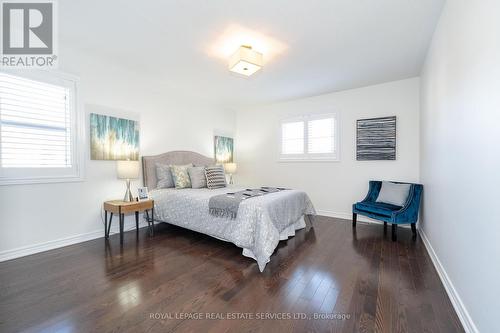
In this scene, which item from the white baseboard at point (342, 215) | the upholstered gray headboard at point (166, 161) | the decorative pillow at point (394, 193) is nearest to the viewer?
the decorative pillow at point (394, 193)

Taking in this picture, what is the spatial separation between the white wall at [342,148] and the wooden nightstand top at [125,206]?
117 inches

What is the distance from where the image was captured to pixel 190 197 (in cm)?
324

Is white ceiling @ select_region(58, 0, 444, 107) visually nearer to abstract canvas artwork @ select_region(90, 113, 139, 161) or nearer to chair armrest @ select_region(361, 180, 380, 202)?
abstract canvas artwork @ select_region(90, 113, 139, 161)

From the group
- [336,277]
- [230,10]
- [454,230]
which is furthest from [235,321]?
[230,10]

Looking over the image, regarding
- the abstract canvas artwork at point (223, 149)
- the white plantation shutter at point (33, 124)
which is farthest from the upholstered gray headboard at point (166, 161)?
the white plantation shutter at point (33, 124)

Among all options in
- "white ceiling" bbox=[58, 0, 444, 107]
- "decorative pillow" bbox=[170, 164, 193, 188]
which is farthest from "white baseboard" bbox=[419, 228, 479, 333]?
"decorative pillow" bbox=[170, 164, 193, 188]

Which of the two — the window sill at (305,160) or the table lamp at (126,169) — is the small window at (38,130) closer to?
the table lamp at (126,169)

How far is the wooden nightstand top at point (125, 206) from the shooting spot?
3.04 m

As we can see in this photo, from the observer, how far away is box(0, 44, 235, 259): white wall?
2586 millimetres

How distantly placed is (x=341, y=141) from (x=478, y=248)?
3.32m

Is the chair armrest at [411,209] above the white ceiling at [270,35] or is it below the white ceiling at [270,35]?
below

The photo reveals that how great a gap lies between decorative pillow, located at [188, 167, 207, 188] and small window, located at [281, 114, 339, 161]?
6.87 ft

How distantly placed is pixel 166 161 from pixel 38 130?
1.78 metres

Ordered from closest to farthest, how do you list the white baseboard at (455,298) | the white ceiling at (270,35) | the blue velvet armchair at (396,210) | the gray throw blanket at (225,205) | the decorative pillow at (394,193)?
the white baseboard at (455,298) < the white ceiling at (270,35) < the gray throw blanket at (225,205) < the blue velvet armchair at (396,210) < the decorative pillow at (394,193)
